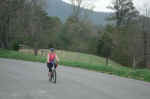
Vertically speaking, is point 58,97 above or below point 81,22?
A: below

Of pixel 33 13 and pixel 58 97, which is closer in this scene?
pixel 58 97

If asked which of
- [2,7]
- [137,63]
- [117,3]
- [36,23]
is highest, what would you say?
[117,3]

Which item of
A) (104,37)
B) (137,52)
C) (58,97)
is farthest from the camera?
(104,37)

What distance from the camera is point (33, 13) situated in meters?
38.2

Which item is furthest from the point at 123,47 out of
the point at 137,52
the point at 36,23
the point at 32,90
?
the point at 32,90

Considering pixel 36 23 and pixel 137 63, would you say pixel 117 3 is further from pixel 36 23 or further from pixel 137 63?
pixel 137 63

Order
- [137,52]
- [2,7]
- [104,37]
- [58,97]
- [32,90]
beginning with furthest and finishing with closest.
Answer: [104,37]
[2,7]
[137,52]
[32,90]
[58,97]

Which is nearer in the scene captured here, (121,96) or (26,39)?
(121,96)

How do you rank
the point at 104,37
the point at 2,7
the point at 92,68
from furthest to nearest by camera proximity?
the point at 104,37, the point at 2,7, the point at 92,68

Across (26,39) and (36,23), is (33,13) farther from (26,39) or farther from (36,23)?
(26,39)

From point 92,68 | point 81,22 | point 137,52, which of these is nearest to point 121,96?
point 92,68

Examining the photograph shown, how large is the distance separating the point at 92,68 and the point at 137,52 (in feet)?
31.6

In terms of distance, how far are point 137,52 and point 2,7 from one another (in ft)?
76.1

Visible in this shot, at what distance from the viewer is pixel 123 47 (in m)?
29.7
